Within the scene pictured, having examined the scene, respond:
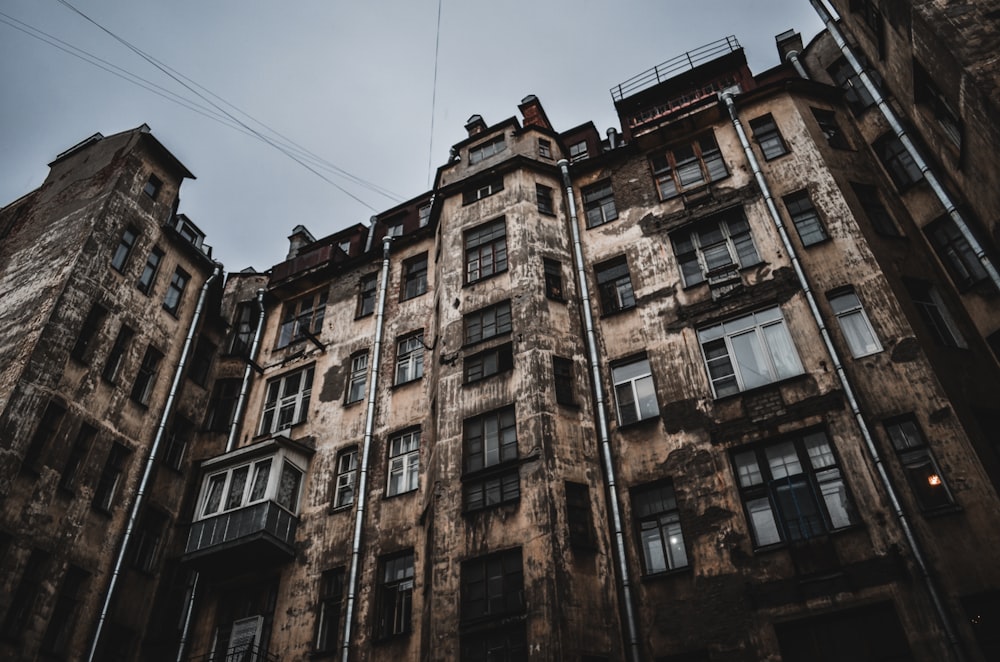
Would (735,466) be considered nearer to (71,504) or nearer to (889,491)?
(889,491)

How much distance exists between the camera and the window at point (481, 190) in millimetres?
25031

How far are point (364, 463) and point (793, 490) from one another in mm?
11893

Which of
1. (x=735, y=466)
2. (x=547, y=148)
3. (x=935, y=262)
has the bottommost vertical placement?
(x=735, y=466)

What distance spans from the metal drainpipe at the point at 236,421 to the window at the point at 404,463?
6.20 m

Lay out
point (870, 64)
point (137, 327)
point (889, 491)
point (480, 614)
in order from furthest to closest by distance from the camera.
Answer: point (137, 327) < point (870, 64) < point (480, 614) < point (889, 491)

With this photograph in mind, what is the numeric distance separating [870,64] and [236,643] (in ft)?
84.3

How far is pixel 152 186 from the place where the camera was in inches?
1061

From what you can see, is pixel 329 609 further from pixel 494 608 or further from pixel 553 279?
pixel 553 279

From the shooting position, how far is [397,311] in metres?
25.3

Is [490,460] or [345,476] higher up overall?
[345,476]

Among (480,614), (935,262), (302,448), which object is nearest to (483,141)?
(302,448)

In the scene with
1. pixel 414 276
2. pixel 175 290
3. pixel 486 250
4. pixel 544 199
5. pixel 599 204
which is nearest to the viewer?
pixel 486 250

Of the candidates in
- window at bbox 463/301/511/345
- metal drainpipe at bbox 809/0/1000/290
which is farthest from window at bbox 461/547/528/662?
metal drainpipe at bbox 809/0/1000/290

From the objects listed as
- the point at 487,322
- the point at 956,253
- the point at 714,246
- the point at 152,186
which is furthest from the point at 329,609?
the point at 956,253
